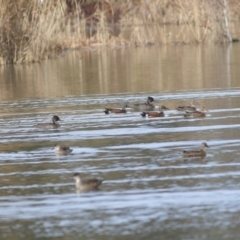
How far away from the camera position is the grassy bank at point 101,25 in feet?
102

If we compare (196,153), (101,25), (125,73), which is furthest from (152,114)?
(101,25)

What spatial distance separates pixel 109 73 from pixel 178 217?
18.6 metres

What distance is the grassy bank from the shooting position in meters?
31.1

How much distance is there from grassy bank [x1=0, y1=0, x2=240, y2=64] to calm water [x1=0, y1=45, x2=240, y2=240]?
20.9ft

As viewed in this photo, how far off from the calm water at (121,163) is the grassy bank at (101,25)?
20.9ft

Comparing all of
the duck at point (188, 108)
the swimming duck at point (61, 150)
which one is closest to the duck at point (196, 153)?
the swimming duck at point (61, 150)

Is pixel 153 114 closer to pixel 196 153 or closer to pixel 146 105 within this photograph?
pixel 146 105

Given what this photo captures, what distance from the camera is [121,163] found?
1262 centimetres

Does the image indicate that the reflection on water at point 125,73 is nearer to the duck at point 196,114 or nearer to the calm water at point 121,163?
the calm water at point 121,163

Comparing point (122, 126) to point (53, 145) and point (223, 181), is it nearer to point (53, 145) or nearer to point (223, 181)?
point (53, 145)

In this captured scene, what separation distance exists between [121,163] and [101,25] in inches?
1081

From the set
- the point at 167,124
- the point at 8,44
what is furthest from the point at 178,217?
the point at 8,44

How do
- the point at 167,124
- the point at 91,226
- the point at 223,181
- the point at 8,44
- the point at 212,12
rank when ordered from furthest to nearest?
the point at 212,12
the point at 8,44
the point at 167,124
the point at 223,181
the point at 91,226

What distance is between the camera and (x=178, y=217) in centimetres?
978
